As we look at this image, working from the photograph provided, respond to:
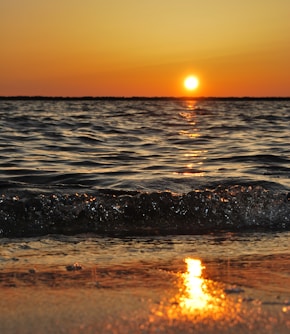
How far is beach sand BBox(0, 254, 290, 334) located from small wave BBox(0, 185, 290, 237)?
1.86 meters

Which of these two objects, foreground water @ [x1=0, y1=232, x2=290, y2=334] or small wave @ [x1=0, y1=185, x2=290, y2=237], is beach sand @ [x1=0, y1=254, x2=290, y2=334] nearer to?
foreground water @ [x1=0, y1=232, x2=290, y2=334]

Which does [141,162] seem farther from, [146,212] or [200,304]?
[200,304]

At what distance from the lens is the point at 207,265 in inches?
158

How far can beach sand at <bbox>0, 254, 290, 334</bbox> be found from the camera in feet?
8.79

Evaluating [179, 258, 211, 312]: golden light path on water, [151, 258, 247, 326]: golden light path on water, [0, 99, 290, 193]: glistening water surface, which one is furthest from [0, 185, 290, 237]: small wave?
[151, 258, 247, 326]: golden light path on water

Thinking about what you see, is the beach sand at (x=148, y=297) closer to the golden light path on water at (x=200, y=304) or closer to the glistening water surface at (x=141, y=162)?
the golden light path on water at (x=200, y=304)

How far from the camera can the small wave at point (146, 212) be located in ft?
19.7

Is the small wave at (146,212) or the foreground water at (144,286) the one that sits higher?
the foreground water at (144,286)

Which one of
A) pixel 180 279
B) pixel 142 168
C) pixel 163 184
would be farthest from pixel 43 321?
pixel 142 168

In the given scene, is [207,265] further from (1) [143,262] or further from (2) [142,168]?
(2) [142,168]

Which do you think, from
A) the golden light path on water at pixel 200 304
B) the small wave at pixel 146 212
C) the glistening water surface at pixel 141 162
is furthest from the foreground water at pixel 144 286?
the glistening water surface at pixel 141 162

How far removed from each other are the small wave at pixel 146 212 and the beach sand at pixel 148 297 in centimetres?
186

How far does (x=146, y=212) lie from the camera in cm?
653

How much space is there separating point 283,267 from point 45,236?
7.90 ft
